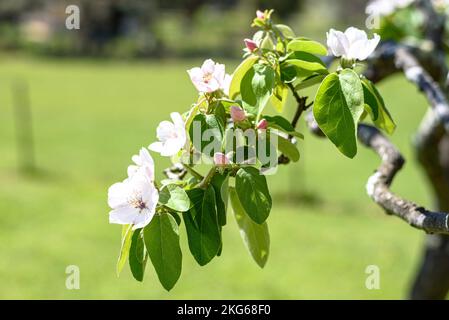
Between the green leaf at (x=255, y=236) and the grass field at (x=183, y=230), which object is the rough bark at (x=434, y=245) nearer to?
the green leaf at (x=255, y=236)

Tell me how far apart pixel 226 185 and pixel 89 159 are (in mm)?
8337

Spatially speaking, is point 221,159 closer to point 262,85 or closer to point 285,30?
point 262,85

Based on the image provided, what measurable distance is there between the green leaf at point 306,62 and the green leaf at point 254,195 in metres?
0.19

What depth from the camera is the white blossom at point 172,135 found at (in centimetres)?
107

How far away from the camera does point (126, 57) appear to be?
25500 mm

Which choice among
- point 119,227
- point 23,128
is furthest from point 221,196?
point 23,128

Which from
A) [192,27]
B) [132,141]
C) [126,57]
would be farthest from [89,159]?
[192,27]

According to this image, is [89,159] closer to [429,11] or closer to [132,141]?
[132,141]

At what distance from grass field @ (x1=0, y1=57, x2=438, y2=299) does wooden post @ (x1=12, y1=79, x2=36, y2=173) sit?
0.12m

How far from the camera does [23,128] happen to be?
1154cm

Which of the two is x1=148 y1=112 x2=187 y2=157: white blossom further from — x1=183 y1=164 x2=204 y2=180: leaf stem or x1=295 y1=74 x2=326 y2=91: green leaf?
x1=295 y1=74 x2=326 y2=91: green leaf

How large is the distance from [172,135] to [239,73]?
0.17 metres
